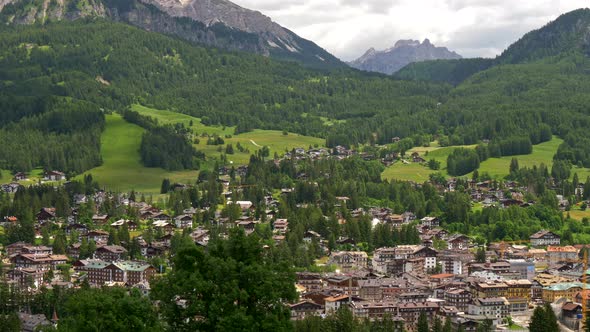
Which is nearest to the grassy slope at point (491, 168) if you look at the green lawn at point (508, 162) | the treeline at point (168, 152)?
the green lawn at point (508, 162)

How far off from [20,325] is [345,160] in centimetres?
10989

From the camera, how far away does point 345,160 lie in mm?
181375

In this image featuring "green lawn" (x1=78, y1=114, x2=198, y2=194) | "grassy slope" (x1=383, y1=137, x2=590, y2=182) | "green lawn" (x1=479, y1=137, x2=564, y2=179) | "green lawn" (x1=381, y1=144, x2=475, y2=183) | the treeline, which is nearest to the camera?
"green lawn" (x1=78, y1=114, x2=198, y2=194)

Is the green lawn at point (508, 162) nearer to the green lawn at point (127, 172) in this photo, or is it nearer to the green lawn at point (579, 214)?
the green lawn at point (579, 214)

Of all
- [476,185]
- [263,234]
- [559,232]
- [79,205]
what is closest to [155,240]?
[263,234]

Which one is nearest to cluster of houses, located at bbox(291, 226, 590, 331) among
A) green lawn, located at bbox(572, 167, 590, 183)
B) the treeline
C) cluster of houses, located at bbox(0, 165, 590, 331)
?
cluster of houses, located at bbox(0, 165, 590, 331)

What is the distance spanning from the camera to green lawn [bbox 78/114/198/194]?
171500 millimetres

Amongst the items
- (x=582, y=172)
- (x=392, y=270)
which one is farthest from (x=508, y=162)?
(x=392, y=270)

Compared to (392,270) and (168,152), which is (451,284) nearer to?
(392,270)

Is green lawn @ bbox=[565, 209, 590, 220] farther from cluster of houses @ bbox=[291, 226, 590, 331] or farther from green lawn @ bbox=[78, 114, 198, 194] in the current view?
green lawn @ bbox=[78, 114, 198, 194]

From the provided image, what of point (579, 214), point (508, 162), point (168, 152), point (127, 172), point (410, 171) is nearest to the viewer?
point (579, 214)

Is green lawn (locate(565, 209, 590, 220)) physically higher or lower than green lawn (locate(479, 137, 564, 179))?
lower

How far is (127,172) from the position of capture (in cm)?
18138

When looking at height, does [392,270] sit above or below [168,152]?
below
